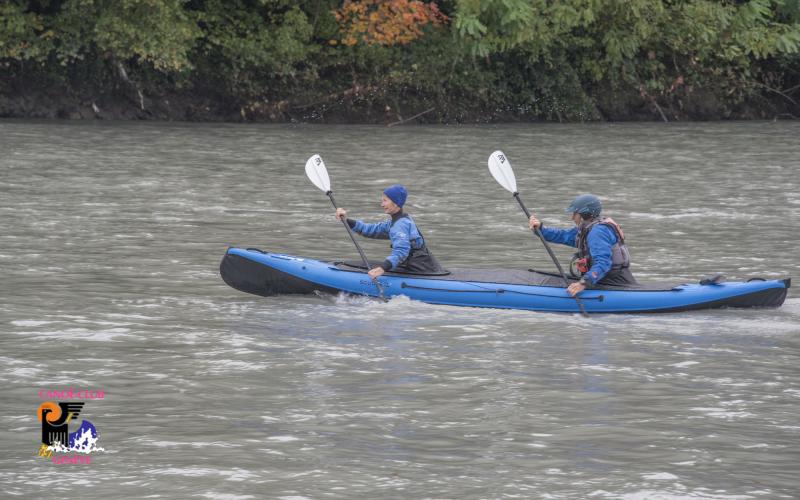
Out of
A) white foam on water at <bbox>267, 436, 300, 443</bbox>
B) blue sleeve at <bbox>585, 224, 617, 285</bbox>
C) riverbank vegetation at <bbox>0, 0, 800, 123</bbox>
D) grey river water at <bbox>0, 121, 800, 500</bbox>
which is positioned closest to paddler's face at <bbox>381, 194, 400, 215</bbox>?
grey river water at <bbox>0, 121, 800, 500</bbox>

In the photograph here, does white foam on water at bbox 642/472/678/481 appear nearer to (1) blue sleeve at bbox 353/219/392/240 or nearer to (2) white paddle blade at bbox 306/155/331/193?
(1) blue sleeve at bbox 353/219/392/240

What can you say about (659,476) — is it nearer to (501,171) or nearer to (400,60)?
(501,171)

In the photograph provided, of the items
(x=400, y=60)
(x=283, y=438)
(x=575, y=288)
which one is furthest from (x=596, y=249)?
(x=400, y=60)

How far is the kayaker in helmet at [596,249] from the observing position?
1008 cm

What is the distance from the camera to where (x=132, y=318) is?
32.3 feet

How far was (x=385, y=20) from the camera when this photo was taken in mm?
28031

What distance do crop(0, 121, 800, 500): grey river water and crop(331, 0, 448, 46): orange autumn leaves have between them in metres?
10.6

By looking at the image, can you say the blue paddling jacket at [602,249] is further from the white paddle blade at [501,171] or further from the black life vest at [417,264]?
the white paddle blade at [501,171]

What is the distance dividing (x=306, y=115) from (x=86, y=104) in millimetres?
4310

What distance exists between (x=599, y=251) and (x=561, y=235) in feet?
1.98

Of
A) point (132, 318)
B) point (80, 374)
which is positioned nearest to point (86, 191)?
point (132, 318)

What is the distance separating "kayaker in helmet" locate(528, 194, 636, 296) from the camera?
10078mm

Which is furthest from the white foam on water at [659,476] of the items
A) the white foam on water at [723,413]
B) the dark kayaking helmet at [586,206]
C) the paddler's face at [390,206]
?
the paddler's face at [390,206]

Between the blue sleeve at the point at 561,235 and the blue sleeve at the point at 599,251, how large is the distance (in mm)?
437
